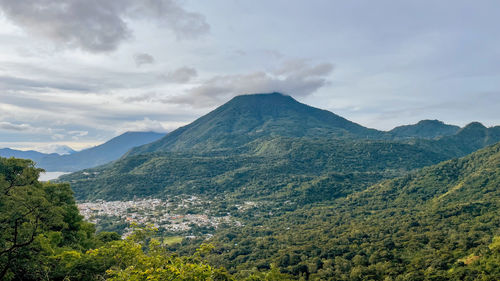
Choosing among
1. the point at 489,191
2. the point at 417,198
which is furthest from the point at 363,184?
the point at 489,191

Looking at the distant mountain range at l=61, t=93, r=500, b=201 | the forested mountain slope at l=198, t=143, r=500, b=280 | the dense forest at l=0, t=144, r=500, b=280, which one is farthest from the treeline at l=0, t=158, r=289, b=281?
the distant mountain range at l=61, t=93, r=500, b=201

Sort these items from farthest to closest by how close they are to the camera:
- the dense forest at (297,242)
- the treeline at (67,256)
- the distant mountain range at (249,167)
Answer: the distant mountain range at (249,167) → the dense forest at (297,242) → the treeline at (67,256)

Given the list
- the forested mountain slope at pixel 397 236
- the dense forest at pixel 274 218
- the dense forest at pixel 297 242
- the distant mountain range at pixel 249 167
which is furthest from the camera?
the distant mountain range at pixel 249 167

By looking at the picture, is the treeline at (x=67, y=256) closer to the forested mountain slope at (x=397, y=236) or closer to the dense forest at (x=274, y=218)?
the dense forest at (x=274, y=218)

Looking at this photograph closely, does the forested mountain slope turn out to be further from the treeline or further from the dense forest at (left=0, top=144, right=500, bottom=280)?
the treeline

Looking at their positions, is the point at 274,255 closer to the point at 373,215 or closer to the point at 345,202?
the point at 373,215

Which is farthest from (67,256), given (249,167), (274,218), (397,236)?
(249,167)

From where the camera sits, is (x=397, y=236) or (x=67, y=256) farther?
(x=397, y=236)

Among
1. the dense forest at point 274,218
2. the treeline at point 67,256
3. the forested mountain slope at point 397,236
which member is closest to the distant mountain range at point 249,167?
the dense forest at point 274,218

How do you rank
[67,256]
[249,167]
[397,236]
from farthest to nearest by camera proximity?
[249,167] < [397,236] < [67,256]

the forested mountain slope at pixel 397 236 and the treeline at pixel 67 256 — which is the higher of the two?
the treeline at pixel 67 256

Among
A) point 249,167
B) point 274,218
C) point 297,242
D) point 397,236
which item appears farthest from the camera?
point 249,167

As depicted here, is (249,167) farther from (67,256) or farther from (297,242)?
(67,256)
